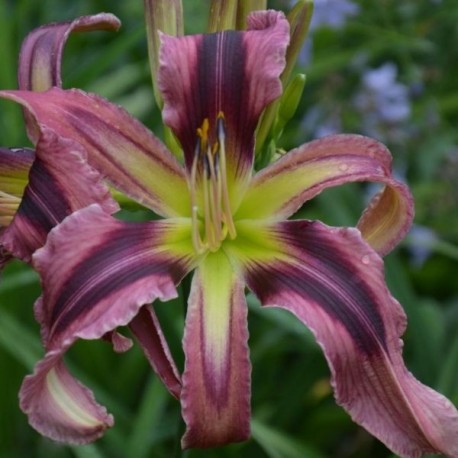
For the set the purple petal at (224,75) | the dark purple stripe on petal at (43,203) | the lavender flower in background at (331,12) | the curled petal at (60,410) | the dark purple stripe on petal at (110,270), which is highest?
the purple petal at (224,75)

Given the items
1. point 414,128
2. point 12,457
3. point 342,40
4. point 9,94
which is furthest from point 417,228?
point 9,94

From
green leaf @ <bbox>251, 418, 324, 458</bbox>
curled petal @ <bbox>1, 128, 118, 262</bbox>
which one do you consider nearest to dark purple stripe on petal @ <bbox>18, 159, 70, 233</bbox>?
curled petal @ <bbox>1, 128, 118, 262</bbox>

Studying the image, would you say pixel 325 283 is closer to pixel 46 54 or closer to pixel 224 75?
pixel 224 75

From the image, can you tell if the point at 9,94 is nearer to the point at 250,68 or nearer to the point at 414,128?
the point at 250,68

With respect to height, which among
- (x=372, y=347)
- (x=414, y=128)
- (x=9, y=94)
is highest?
(x=9, y=94)

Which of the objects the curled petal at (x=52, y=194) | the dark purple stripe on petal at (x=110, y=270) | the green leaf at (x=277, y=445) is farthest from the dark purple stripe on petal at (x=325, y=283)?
the green leaf at (x=277, y=445)

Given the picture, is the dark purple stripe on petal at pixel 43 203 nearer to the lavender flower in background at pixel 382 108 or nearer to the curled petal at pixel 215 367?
the curled petal at pixel 215 367

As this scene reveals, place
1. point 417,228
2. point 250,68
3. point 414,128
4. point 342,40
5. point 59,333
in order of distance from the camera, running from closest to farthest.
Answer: point 59,333, point 250,68, point 417,228, point 414,128, point 342,40
